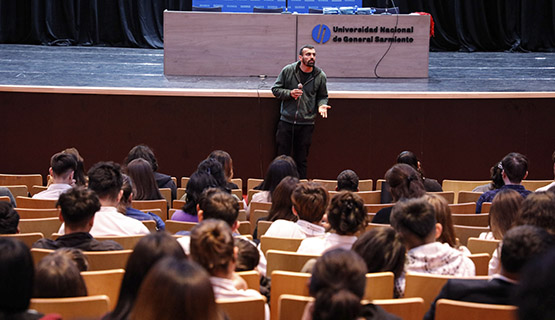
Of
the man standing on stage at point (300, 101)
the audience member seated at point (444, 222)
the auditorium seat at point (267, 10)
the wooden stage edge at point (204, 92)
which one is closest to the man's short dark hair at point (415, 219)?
the audience member seated at point (444, 222)

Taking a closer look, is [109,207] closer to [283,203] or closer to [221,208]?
[221,208]

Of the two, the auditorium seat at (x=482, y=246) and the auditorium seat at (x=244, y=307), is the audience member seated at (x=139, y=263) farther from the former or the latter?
the auditorium seat at (x=482, y=246)

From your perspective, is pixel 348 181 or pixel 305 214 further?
pixel 348 181

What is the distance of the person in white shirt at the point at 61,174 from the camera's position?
16.6ft

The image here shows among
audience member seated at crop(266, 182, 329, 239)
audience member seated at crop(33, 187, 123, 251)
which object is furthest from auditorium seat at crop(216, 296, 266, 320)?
audience member seated at crop(266, 182, 329, 239)

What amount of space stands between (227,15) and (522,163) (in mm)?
4510

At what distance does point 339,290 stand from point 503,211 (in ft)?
6.76

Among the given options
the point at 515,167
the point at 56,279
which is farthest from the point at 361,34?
the point at 56,279

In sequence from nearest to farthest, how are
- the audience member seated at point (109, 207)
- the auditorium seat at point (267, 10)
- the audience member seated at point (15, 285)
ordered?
the audience member seated at point (15, 285), the audience member seated at point (109, 207), the auditorium seat at point (267, 10)

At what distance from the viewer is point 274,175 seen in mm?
5188

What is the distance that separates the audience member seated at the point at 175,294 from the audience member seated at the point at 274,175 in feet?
10.9

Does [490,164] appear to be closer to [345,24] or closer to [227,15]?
[345,24]

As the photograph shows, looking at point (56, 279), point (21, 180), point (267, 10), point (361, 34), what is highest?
point (267, 10)

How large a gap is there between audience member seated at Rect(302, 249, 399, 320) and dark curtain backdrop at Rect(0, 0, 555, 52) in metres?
11.4
